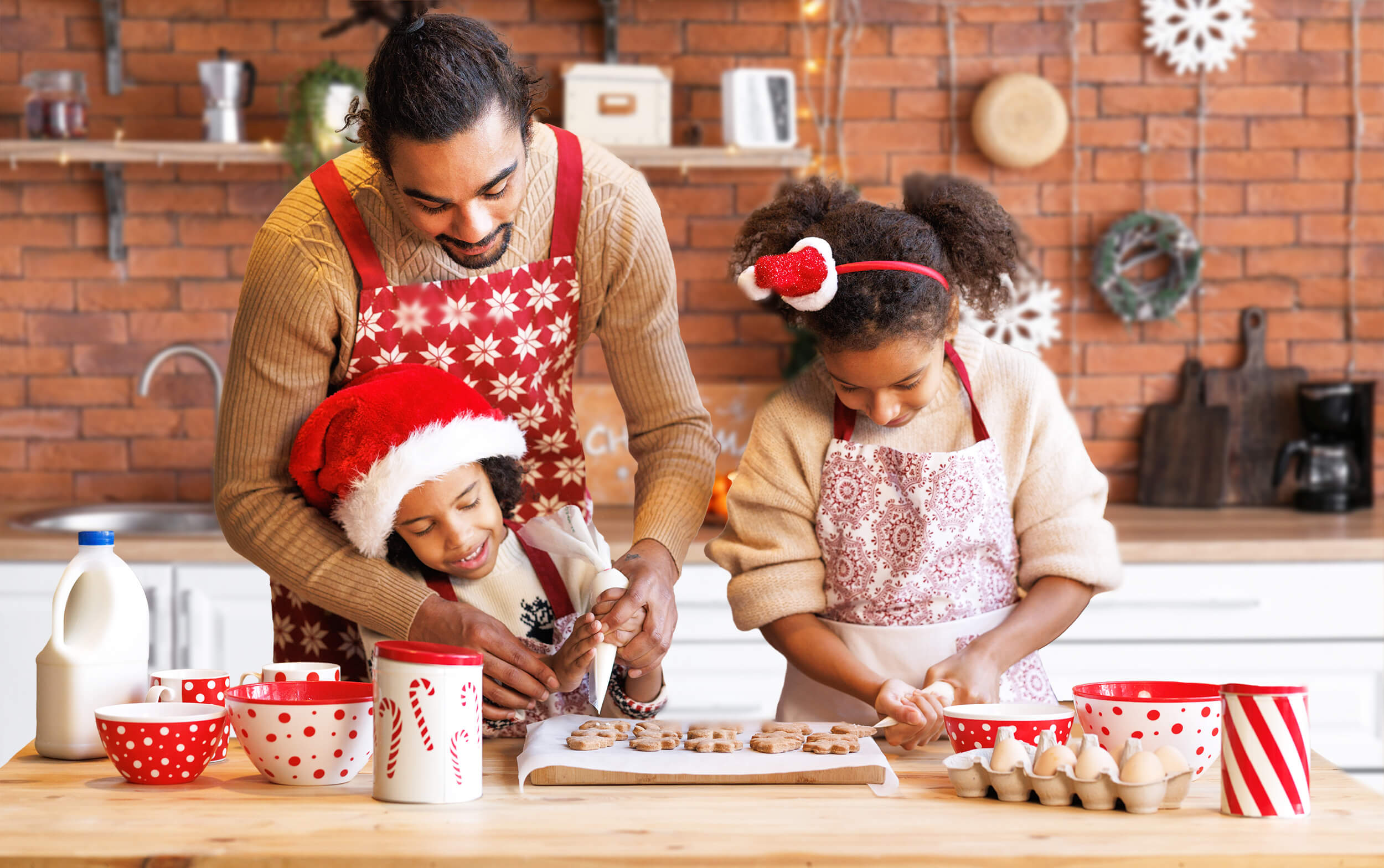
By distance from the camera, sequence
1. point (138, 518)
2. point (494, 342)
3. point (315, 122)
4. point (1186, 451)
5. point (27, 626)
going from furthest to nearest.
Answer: point (1186, 451) < point (138, 518) < point (315, 122) < point (27, 626) < point (494, 342)

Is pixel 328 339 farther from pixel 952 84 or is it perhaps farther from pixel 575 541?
pixel 952 84

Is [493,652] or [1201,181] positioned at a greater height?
[1201,181]

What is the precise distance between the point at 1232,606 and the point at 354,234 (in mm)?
1793

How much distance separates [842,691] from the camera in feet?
4.75

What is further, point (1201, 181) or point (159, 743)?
point (1201, 181)

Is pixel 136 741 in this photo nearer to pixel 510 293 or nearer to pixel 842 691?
pixel 510 293

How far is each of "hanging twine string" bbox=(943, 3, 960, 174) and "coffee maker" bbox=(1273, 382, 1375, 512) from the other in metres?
0.91

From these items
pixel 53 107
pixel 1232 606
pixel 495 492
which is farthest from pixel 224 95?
pixel 1232 606

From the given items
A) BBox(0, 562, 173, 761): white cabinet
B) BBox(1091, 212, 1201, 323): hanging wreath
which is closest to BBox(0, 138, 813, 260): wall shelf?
BBox(1091, 212, 1201, 323): hanging wreath

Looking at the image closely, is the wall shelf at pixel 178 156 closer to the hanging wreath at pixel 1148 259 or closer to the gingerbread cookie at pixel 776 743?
the hanging wreath at pixel 1148 259

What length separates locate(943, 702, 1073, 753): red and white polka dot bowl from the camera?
1125mm

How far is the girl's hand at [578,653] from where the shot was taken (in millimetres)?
1221

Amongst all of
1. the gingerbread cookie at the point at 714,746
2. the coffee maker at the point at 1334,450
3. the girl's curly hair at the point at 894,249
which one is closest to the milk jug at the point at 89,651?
the gingerbread cookie at the point at 714,746

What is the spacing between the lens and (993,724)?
1.13m
